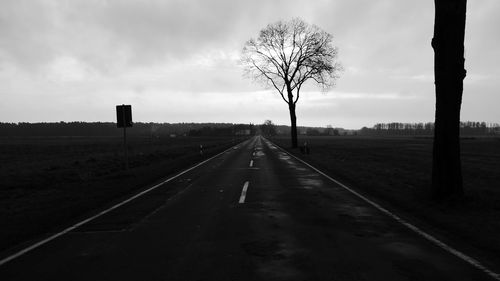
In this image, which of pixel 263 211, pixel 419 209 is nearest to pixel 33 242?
pixel 263 211

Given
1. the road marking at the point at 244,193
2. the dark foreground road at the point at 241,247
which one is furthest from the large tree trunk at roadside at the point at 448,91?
the road marking at the point at 244,193

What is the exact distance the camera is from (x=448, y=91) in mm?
9617

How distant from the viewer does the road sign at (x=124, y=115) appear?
18297 mm

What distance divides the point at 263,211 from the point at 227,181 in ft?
19.5

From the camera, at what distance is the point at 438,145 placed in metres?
10.1

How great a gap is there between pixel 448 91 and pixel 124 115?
13.7 m

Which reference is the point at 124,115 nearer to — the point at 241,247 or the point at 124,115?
the point at 124,115

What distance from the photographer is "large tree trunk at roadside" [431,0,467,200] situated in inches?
367

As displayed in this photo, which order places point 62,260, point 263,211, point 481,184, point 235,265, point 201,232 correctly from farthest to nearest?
point 481,184 < point 263,211 < point 201,232 < point 62,260 < point 235,265

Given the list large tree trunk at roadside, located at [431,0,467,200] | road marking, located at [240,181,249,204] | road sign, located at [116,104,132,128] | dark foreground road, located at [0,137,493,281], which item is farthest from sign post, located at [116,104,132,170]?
large tree trunk at roadside, located at [431,0,467,200]

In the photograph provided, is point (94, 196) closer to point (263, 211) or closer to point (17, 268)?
point (263, 211)

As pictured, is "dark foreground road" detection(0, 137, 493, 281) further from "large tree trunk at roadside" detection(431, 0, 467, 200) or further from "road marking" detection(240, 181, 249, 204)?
"large tree trunk at roadside" detection(431, 0, 467, 200)

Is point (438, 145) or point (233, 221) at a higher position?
point (438, 145)

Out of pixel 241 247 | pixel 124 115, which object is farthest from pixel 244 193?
pixel 124 115
